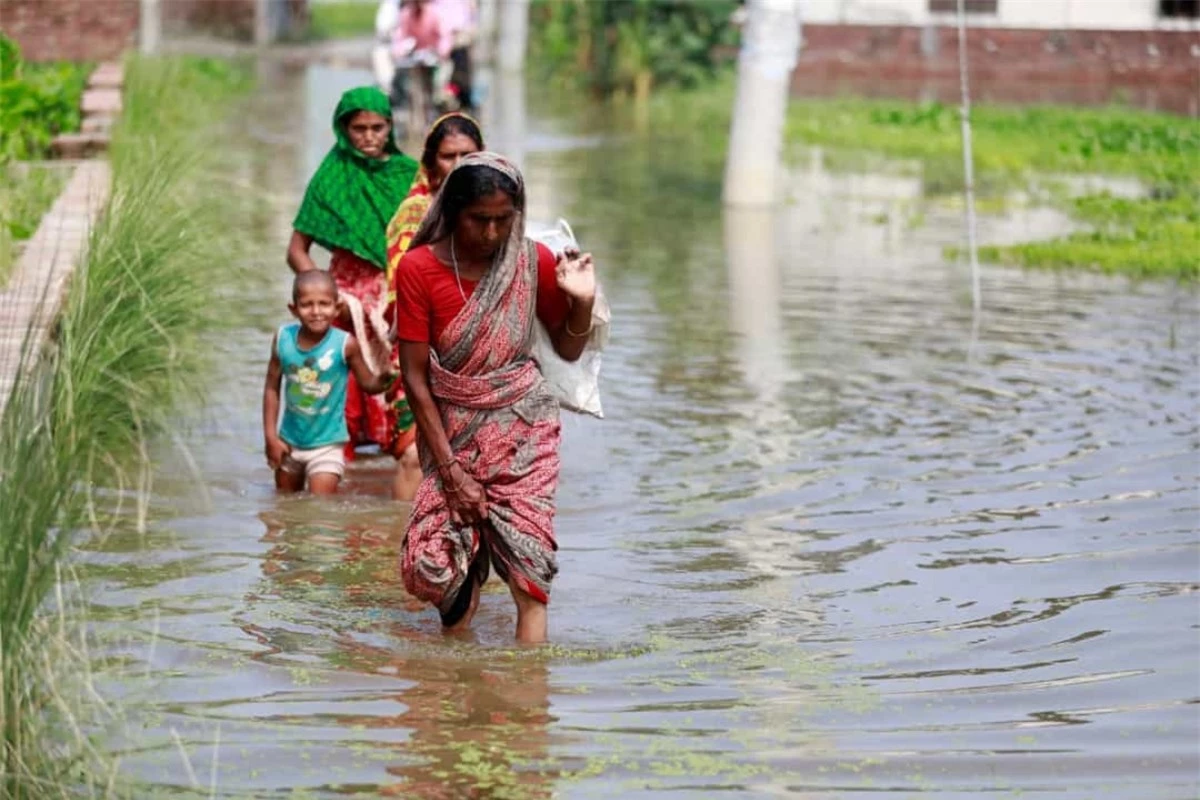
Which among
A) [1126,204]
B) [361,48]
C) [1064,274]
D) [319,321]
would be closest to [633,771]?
[319,321]

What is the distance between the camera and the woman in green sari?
8.88 meters

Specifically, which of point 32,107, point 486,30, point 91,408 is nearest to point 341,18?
point 486,30

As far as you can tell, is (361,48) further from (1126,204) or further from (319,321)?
(319,321)

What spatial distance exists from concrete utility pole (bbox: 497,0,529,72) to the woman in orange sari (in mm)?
26421

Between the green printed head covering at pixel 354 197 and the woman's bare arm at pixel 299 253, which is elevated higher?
the green printed head covering at pixel 354 197

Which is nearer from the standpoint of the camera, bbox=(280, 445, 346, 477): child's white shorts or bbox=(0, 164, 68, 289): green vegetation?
bbox=(280, 445, 346, 477): child's white shorts

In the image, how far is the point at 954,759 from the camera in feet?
18.5

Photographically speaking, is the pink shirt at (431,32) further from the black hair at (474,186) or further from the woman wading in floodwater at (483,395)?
the black hair at (474,186)

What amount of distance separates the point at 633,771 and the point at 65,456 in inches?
58.0

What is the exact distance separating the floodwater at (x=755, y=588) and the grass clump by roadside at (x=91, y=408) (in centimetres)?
26

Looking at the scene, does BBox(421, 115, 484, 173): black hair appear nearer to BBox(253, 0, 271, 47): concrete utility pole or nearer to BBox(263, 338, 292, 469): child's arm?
BBox(263, 338, 292, 469): child's arm

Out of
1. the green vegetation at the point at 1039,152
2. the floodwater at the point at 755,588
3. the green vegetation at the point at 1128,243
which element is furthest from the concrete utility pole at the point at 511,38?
the floodwater at the point at 755,588

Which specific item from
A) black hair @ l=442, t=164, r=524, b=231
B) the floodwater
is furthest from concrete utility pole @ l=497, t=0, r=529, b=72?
black hair @ l=442, t=164, r=524, b=231

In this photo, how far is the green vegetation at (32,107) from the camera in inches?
545
